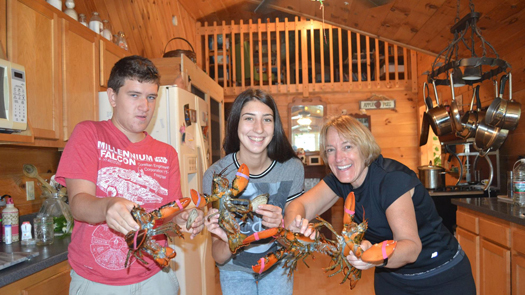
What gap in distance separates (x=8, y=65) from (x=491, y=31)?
3.63m

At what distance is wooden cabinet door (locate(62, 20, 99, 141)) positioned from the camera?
2.35 metres

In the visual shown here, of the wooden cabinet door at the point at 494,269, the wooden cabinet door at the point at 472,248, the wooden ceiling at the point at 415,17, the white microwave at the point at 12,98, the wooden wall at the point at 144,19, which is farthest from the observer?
the wooden wall at the point at 144,19

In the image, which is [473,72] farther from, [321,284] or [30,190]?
[30,190]

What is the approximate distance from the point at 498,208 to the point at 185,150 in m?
2.29

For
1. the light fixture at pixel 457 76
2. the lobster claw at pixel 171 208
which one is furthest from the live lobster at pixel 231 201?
the light fixture at pixel 457 76

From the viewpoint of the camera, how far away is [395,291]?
5.34 feet

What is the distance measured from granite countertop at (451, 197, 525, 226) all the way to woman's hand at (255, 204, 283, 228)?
1.67m

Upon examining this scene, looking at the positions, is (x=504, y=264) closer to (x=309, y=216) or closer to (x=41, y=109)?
(x=309, y=216)

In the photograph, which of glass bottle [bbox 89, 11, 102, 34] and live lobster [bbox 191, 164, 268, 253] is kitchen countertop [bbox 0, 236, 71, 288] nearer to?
live lobster [bbox 191, 164, 268, 253]

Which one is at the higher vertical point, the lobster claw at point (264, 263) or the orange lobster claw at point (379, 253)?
the orange lobster claw at point (379, 253)

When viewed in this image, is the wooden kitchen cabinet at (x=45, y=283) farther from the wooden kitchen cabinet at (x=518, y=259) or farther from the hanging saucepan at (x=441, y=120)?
the hanging saucepan at (x=441, y=120)

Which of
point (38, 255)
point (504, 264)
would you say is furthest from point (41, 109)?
point (504, 264)

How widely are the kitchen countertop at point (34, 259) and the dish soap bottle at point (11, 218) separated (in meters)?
0.06

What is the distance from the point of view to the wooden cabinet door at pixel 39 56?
1970 millimetres
